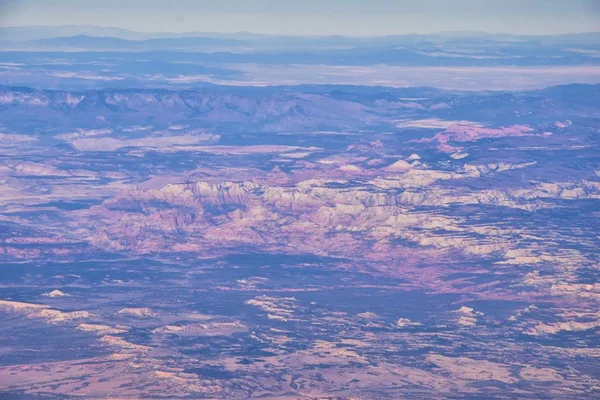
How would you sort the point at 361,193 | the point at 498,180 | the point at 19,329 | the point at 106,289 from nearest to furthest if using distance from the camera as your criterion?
the point at 19,329 → the point at 106,289 → the point at 361,193 → the point at 498,180

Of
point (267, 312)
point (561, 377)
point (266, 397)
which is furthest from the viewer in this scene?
point (267, 312)

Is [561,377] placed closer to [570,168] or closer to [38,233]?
[38,233]

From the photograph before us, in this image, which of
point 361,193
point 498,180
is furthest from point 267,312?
point 498,180

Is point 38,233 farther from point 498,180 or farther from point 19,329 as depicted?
point 498,180

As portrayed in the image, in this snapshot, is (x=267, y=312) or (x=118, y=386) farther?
(x=267, y=312)

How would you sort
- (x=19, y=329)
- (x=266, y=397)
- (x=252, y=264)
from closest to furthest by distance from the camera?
(x=266, y=397)
(x=19, y=329)
(x=252, y=264)

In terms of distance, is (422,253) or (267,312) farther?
(422,253)

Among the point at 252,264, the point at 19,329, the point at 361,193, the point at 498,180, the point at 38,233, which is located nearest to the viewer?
the point at 19,329

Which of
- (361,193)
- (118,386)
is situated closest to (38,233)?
(361,193)

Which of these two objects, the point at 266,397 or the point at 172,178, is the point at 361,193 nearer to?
the point at 172,178
